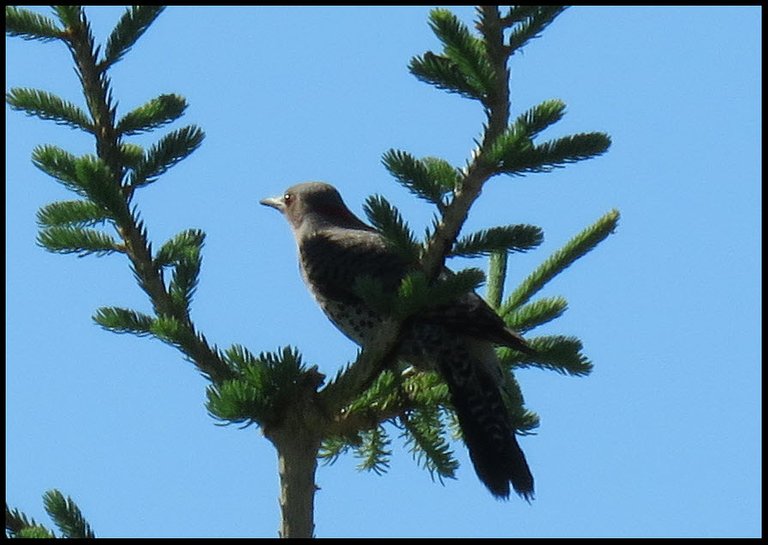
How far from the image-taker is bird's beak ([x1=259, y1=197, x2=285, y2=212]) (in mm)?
7437

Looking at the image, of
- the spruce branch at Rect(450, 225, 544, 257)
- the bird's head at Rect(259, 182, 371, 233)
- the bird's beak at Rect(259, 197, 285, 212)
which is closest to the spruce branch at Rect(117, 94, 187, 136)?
the spruce branch at Rect(450, 225, 544, 257)

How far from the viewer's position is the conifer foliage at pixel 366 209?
339 cm

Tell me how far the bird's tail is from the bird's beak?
119 inches

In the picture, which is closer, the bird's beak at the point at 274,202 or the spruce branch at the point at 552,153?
the spruce branch at the point at 552,153

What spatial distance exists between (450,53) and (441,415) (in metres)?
1.95

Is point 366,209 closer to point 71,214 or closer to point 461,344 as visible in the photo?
point 71,214

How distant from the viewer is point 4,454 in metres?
3.53

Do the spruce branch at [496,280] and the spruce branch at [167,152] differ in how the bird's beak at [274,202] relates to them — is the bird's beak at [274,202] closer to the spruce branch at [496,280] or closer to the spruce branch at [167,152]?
the spruce branch at [496,280]

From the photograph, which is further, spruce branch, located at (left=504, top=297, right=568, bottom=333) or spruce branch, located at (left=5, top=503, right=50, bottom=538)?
spruce branch, located at (left=504, top=297, right=568, bottom=333)

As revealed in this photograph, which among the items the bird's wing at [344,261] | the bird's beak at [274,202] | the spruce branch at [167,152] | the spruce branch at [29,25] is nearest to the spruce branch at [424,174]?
the spruce branch at [167,152]

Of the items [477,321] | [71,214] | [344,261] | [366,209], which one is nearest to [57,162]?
[71,214]

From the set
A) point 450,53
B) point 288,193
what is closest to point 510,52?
point 450,53

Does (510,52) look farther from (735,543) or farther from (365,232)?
(365,232)

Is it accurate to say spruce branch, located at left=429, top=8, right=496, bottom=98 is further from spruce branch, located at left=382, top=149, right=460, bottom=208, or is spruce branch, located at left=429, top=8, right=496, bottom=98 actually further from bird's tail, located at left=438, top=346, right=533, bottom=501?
bird's tail, located at left=438, top=346, right=533, bottom=501
